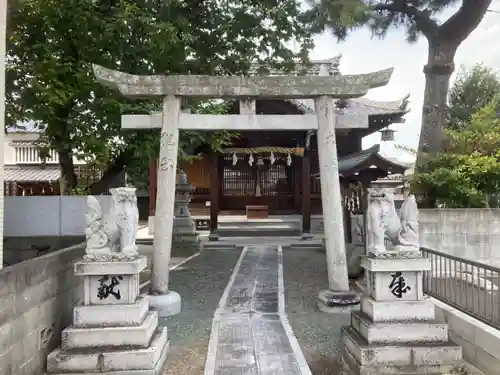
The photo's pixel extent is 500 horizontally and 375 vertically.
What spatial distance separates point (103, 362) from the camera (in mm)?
Answer: 4859

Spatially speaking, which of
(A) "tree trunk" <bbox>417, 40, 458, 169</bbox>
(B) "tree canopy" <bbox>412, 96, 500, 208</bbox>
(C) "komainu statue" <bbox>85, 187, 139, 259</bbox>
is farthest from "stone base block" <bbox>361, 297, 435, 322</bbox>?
(A) "tree trunk" <bbox>417, 40, 458, 169</bbox>

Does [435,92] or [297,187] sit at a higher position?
[435,92]

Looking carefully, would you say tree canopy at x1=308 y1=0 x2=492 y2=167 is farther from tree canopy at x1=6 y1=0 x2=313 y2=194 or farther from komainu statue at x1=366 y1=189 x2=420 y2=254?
komainu statue at x1=366 y1=189 x2=420 y2=254

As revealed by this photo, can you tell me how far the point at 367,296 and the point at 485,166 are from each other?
20.8ft

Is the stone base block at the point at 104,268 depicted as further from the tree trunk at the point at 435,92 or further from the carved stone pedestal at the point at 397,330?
the tree trunk at the point at 435,92

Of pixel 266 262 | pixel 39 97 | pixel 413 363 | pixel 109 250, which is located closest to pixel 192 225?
pixel 266 262

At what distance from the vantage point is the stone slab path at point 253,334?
5227 millimetres

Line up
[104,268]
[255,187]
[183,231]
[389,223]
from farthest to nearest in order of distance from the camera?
[255,187] → [183,231] → [389,223] → [104,268]

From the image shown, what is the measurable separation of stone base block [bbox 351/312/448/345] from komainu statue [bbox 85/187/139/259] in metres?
3.39

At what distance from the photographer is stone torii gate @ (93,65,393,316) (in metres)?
7.77

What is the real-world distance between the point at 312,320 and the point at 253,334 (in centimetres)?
140

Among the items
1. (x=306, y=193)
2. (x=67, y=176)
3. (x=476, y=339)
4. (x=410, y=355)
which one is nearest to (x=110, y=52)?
(x=67, y=176)

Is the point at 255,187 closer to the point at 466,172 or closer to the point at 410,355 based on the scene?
A: the point at 466,172

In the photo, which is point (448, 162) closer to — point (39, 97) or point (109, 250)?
point (109, 250)
